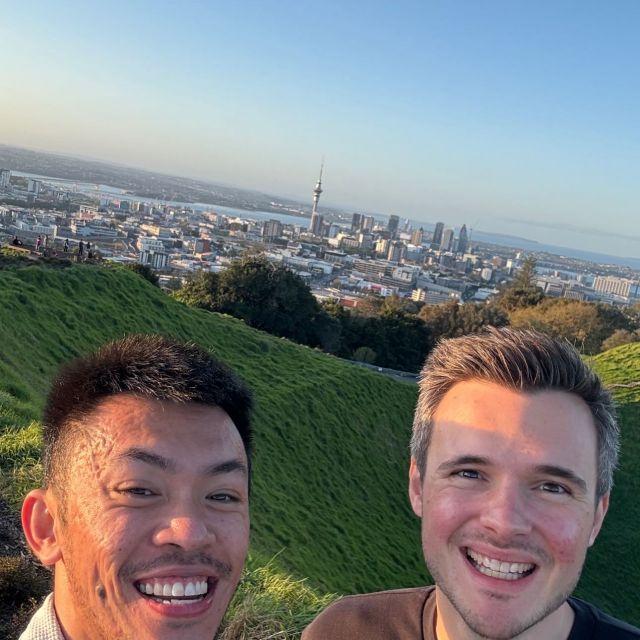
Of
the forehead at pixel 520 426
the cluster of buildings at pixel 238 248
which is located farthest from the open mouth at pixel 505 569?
the cluster of buildings at pixel 238 248

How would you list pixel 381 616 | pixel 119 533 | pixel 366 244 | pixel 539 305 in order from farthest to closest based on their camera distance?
pixel 366 244, pixel 539 305, pixel 381 616, pixel 119 533

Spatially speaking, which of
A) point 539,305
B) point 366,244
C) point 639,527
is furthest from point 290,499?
point 366,244

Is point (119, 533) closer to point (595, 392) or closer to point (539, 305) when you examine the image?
point (595, 392)

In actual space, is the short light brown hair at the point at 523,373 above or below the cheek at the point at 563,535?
above

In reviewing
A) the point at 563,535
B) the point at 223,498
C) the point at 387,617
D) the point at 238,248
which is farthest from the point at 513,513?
the point at 238,248

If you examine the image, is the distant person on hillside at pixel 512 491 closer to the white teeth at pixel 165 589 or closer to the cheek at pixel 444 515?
the cheek at pixel 444 515

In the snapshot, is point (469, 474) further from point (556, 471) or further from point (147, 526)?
point (147, 526)
